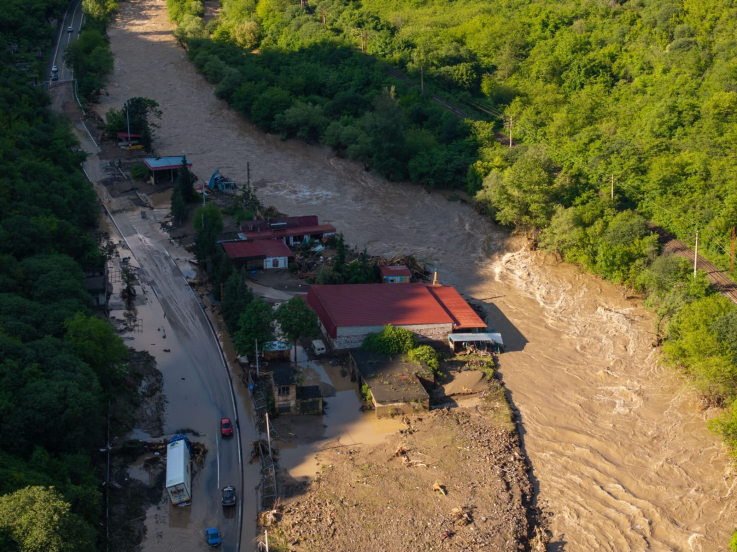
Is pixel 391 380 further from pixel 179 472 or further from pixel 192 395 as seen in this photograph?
pixel 179 472

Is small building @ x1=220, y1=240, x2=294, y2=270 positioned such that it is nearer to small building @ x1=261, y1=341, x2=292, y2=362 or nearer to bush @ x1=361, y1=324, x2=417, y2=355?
small building @ x1=261, y1=341, x2=292, y2=362

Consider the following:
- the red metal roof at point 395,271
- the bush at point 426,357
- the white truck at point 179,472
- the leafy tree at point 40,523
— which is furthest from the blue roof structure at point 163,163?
the leafy tree at point 40,523

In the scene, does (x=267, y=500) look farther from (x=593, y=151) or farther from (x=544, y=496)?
(x=593, y=151)

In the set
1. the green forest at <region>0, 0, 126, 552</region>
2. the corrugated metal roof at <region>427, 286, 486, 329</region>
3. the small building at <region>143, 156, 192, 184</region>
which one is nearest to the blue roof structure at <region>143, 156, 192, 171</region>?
the small building at <region>143, 156, 192, 184</region>

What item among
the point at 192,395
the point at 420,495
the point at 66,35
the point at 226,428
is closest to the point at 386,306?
the point at 192,395

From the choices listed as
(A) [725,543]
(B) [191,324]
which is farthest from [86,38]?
(A) [725,543]

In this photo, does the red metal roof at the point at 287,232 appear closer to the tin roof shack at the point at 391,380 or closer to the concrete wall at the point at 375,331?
the concrete wall at the point at 375,331
